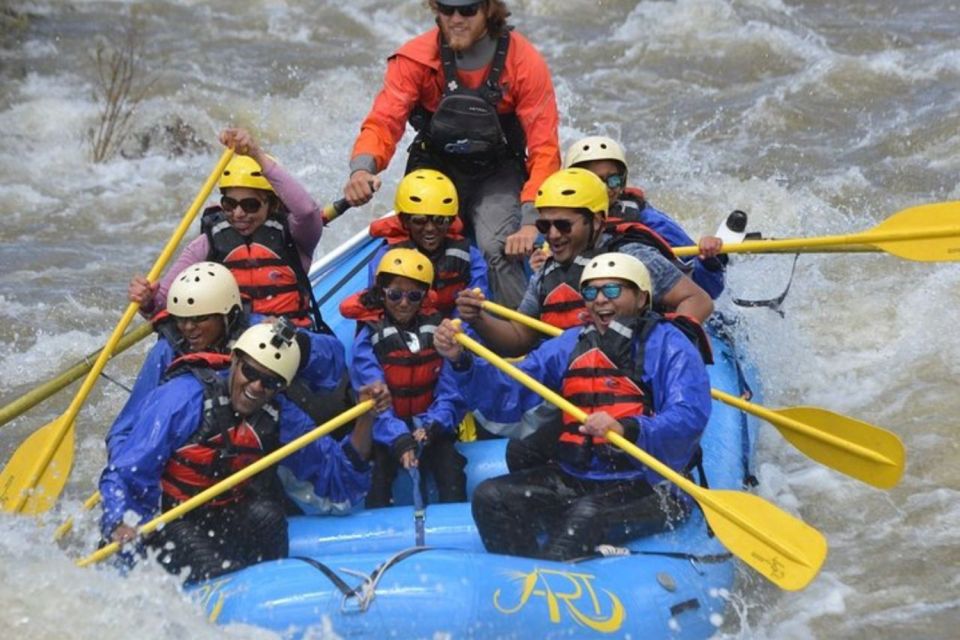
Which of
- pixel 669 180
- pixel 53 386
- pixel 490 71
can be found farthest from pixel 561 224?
pixel 669 180

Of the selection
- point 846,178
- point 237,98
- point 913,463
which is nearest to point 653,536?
point 913,463

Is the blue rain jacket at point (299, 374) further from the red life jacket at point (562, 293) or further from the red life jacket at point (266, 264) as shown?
the red life jacket at point (562, 293)

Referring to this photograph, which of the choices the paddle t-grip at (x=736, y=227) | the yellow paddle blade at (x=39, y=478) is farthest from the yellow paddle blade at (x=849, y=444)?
the yellow paddle blade at (x=39, y=478)

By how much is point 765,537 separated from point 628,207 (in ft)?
6.05

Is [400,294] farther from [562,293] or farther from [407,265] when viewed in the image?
[562,293]

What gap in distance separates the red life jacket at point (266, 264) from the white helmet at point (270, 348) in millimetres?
856

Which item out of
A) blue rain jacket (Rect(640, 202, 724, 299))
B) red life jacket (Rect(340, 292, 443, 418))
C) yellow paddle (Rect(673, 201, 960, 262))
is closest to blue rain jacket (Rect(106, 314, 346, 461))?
red life jacket (Rect(340, 292, 443, 418))

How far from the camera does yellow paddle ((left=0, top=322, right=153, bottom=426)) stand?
562cm

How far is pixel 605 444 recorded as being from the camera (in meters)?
5.00

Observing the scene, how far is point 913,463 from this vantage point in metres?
6.60

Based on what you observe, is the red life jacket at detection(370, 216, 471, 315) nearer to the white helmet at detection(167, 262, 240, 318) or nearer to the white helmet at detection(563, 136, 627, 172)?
the white helmet at detection(563, 136, 627, 172)

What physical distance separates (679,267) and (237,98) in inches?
276

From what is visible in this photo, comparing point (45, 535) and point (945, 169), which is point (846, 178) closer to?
point (945, 169)

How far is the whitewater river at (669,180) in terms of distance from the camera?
5539 mm
